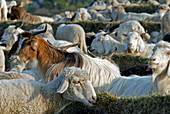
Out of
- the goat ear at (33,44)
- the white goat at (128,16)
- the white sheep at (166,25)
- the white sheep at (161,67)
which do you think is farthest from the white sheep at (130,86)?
the white goat at (128,16)

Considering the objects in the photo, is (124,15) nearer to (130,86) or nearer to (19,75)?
(130,86)

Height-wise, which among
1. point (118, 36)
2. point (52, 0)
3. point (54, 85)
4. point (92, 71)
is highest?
point (54, 85)

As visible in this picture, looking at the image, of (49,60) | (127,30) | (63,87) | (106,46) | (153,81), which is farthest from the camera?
(127,30)

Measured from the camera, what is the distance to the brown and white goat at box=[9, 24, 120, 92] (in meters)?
7.32

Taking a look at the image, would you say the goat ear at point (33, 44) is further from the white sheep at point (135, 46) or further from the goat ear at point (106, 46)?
the goat ear at point (106, 46)

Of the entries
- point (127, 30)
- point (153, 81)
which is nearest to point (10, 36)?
point (127, 30)

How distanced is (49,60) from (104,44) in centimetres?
686

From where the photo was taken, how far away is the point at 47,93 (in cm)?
527

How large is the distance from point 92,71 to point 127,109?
7.29 feet

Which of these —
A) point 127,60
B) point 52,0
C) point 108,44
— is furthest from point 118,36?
point 52,0

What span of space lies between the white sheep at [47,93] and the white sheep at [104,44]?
8.68 meters

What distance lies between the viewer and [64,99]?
17.3ft

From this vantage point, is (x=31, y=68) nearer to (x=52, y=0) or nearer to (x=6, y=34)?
(x=6, y=34)

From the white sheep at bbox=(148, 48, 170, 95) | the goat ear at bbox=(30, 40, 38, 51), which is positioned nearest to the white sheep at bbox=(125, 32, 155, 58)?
the goat ear at bbox=(30, 40, 38, 51)
